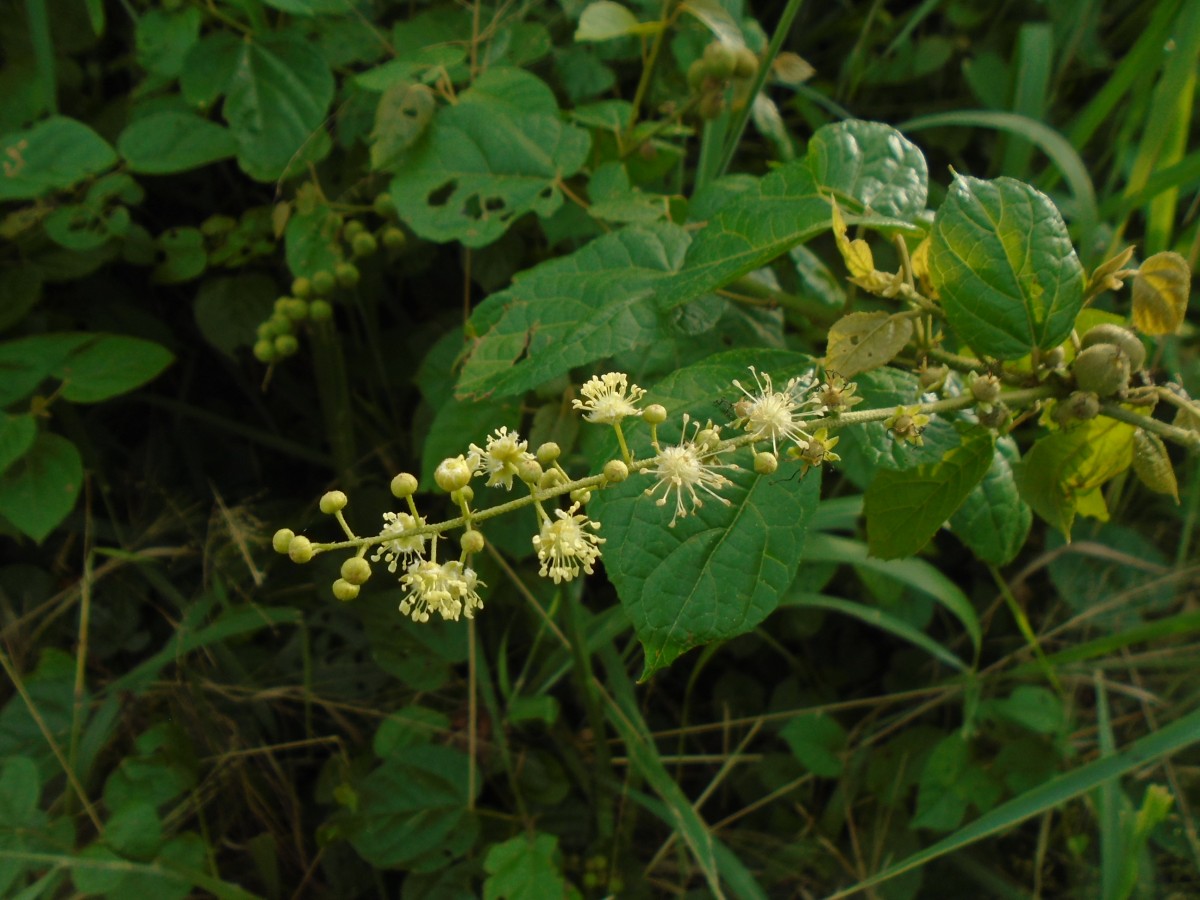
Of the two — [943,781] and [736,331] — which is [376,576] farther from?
[943,781]

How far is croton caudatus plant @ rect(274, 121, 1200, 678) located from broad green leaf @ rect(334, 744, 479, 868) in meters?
0.90

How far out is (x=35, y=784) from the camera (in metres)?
1.70

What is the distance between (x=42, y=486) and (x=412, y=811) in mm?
985

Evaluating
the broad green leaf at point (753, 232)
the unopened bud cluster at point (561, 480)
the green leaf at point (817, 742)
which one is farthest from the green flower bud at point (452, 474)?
the green leaf at point (817, 742)

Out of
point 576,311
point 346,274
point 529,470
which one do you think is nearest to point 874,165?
point 576,311

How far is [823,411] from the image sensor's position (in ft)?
3.30

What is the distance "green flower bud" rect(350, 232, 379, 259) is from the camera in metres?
1.82

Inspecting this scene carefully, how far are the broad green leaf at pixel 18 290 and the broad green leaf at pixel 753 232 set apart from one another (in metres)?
1.52

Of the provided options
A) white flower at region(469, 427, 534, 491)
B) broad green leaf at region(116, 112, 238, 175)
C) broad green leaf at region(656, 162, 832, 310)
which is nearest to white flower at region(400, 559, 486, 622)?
white flower at region(469, 427, 534, 491)

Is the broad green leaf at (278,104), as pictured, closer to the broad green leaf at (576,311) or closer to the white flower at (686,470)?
the broad green leaf at (576,311)

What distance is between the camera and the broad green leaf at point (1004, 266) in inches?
40.8

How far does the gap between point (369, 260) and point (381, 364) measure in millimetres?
246

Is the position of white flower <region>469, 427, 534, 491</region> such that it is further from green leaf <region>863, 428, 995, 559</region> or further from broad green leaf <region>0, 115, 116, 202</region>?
broad green leaf <region>0, 115, 116, 202</region>

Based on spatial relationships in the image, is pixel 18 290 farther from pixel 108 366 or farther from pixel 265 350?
pixel 265 350
